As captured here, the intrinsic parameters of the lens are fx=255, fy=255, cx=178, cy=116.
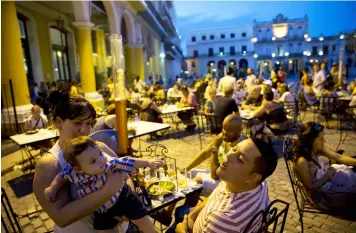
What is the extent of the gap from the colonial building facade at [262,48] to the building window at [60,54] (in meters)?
51.8

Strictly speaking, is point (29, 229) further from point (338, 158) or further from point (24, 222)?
point (338, 158)

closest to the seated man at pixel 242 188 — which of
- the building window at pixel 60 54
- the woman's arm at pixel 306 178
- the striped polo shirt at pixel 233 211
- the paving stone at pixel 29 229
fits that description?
the striped polo shirt at pixel 233 211

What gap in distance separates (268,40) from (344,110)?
211 feet

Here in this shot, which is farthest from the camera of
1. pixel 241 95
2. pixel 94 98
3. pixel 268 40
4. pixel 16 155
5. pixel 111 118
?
pixel 268 40

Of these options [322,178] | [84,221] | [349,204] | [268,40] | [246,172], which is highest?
[268,40]

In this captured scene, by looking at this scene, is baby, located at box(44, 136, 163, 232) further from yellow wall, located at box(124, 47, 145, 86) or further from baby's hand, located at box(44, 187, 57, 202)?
yellow wall, located at box(124, 47, 145, 86)

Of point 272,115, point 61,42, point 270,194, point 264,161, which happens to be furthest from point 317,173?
point 61,42

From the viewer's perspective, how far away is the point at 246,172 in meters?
1.74

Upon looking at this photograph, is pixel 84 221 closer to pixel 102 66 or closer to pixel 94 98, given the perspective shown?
pixel 94 98

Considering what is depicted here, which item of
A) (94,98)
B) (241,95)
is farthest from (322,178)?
(94,98)

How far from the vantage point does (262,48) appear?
218 ft

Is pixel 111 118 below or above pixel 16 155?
above

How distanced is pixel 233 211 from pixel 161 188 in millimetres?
952

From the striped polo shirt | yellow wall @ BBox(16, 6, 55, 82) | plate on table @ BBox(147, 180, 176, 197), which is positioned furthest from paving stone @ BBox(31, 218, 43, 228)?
yellow wall @ BBox(16, 6, 55, 82)
